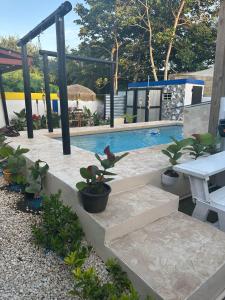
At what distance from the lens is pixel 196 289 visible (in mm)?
1722

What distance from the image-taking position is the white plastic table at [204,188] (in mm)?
2541

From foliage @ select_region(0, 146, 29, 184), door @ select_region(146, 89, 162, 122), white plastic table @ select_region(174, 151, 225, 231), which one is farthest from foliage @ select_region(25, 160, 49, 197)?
door @ select_region(146, 89, 162, 122)

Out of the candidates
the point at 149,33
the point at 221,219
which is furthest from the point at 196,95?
the point at 221,219

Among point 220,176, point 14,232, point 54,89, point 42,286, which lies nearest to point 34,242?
point 14,232

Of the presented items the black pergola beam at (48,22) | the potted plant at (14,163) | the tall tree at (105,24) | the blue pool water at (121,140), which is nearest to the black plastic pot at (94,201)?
the potted plant at (14,163)

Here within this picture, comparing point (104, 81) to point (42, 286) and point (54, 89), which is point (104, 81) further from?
point (42, 286)

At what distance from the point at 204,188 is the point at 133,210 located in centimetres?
83

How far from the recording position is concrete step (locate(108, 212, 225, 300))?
1.75 metres

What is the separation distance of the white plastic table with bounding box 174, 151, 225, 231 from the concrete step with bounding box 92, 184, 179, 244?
0.95ft

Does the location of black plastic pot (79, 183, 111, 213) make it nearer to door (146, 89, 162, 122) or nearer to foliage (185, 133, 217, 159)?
foliage (185, 133, 217, 159)

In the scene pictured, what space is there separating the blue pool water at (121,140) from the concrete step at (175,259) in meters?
4.43

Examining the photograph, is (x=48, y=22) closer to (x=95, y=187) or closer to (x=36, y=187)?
(x=36, y=187)

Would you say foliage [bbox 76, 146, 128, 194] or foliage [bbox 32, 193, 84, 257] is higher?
foliage [bbox 76, 146, 128, 194]

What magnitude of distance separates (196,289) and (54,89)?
1244cm
